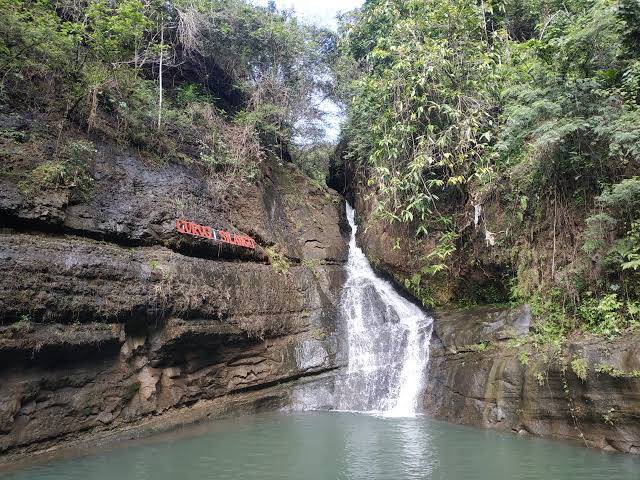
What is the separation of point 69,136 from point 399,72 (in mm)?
7860

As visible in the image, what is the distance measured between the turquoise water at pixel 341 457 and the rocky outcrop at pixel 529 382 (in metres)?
0.33

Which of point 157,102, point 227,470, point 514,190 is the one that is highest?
point 157,102

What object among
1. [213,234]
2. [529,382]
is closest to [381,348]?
[529,382]

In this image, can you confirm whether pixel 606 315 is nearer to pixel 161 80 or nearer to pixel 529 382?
pixel 529 382

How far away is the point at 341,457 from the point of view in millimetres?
6988

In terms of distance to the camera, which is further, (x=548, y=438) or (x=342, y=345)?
(x=342, y=345)

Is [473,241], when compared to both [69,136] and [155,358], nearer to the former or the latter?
[155,358]

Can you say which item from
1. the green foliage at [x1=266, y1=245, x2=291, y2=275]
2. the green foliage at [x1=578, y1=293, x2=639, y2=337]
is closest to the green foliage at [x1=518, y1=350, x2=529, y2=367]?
the green foliage at [x1=578, y1=293, x2=639, y2=337]

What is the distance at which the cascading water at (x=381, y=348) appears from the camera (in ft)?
34.4

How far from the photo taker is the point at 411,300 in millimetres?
12367

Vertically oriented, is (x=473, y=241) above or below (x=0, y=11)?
below

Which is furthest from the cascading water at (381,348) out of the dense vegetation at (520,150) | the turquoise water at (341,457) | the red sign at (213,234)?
the red sign at (213,234)

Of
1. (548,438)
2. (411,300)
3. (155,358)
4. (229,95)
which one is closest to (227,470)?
(155,358)

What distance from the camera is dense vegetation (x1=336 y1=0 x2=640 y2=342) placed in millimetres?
7715
